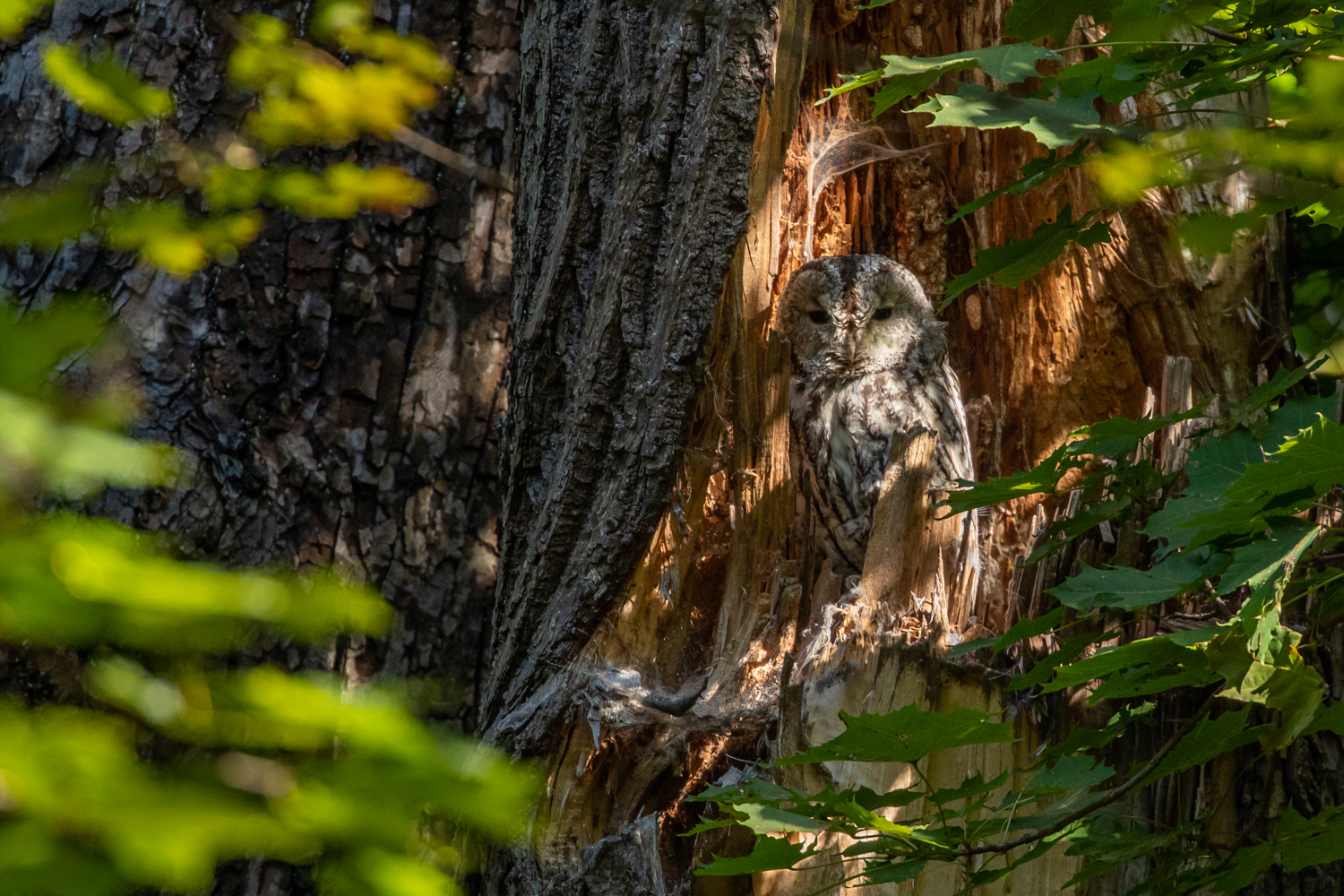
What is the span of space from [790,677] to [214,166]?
2.22 m

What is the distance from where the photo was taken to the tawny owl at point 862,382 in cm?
327

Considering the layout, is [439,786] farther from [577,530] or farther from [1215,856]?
[577,530]

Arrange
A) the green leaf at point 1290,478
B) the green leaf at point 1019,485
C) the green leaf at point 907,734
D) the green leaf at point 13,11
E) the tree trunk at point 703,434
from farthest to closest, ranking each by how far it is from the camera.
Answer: the tree trunk at point 703,434 < the green leaf at point 13,11 < the green leaf at point 1019,485 < the green leaf at point 907,734 < the green leaf at point 1290,478

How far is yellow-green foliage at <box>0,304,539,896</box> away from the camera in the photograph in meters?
0.76

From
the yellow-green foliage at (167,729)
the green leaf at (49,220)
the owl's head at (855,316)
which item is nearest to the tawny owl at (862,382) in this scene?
the owl's head at (855,316)

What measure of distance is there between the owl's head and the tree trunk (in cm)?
33

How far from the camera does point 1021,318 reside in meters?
2.99

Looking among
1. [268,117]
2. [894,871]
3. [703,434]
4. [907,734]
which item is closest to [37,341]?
[907,734]

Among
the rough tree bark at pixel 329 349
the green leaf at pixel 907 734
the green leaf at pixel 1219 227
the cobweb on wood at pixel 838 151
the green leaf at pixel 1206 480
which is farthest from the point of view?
the rough tree bark at pixel 329 349

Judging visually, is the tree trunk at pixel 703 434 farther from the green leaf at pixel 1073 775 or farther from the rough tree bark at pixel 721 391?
the green leaf at pixel 1073 775

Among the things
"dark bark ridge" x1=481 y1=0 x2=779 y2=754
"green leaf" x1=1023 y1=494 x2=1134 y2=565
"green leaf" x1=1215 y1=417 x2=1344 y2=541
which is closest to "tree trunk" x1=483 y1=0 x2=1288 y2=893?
"dark bark ridge" x1=481 y1=0 x2=779 y2=754

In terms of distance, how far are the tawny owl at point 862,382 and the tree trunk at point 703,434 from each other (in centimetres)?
41

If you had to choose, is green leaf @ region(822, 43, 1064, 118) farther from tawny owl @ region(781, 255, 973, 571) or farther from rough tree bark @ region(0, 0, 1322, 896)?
tawny owl @ region(781, 255, 973, 571)

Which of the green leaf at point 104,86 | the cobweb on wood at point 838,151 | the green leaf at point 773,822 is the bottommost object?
the green leaf at point 773,822
